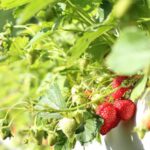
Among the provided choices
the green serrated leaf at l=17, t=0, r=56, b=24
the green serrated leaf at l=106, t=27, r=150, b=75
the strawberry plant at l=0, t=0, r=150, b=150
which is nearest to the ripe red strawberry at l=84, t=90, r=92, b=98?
the strawberry plant at l=0, t=0, r=150, b=150

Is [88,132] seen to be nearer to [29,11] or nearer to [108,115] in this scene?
[108,115]

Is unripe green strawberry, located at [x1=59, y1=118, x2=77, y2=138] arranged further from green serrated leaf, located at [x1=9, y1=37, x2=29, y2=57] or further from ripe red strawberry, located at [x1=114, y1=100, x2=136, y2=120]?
green serrated leaf, located at [x1=9, y1=37, x2=29, y2=57]

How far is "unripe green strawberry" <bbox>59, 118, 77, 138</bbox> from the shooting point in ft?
2.57

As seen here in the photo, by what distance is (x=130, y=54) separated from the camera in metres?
0.38

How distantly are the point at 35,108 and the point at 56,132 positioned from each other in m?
0.06

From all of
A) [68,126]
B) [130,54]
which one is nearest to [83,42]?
[68,126]

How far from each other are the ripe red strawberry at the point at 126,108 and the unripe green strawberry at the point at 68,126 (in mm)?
88

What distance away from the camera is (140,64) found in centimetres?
37

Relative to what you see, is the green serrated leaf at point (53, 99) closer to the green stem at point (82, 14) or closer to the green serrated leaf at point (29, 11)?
the green stem at point (82, 14)

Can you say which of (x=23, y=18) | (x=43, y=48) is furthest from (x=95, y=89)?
(x=23, y=18)

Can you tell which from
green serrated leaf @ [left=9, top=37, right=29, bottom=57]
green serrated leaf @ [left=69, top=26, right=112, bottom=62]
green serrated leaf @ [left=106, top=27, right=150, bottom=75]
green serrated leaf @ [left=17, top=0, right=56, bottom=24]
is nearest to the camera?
green serrated leaf @ [left=106, top=27, right=150, bottom=75]

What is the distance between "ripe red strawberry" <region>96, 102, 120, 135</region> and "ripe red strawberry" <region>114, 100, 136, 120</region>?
0.04 ft

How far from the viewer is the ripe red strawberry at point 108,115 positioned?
33.1 inches

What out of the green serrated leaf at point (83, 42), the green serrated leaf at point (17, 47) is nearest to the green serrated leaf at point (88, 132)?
the green serrated leaf at point (83, 42)
